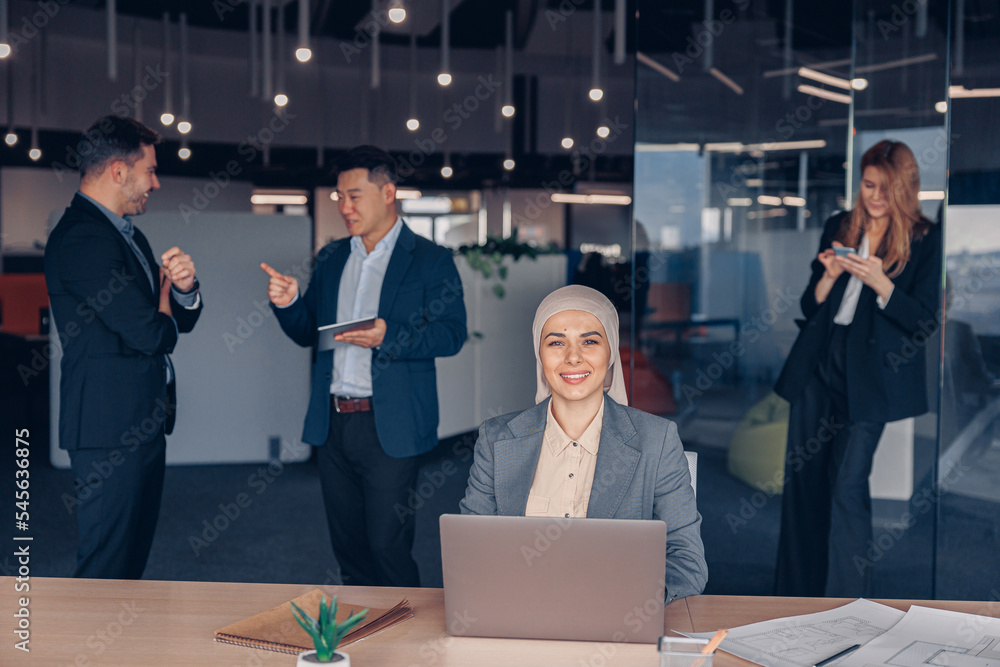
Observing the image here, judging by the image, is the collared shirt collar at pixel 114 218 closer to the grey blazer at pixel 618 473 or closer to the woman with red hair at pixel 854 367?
the grey blazer at pixel 618 473

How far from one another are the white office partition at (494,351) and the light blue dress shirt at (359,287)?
2824mm

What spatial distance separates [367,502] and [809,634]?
1.92m

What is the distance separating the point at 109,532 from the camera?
2.90m

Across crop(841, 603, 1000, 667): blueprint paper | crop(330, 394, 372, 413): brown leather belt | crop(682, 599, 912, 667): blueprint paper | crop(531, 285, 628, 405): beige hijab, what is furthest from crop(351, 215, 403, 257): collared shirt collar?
crop(841, 603, 1000, 667): blueprint paper

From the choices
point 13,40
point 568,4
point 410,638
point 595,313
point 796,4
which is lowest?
point 410,638

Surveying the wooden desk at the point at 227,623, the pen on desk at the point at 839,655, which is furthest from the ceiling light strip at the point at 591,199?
the pen on desk at the point at 839,655

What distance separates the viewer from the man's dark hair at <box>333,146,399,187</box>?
10.6 feet

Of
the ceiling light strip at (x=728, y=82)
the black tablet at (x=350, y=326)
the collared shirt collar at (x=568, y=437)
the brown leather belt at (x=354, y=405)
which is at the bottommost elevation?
the brown leather belt at (x=354, y=405)

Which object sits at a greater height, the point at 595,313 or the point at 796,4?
the point at 796,4

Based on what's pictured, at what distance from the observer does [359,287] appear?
3.33m

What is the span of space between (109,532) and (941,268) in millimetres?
3216

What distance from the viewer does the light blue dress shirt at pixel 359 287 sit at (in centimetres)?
323

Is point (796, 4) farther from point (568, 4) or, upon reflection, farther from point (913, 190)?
point (568, 4)

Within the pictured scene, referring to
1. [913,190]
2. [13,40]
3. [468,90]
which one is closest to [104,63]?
[13,40]
